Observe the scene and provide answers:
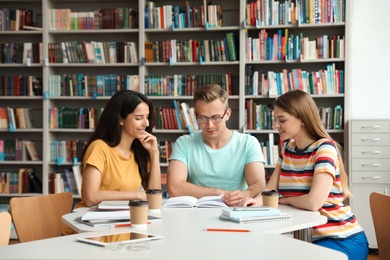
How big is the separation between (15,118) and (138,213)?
414 centimetres

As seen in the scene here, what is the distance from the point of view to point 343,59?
17.2 ft

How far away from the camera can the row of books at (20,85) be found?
19.0ft

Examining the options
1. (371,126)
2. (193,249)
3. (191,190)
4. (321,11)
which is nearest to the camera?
(193,249)

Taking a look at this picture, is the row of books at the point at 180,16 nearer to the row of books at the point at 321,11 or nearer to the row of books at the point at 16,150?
the row of books at the point at 321,11

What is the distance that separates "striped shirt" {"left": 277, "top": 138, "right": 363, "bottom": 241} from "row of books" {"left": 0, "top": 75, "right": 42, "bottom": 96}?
3.67 metres

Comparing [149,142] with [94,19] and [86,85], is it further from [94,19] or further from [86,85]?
[94,19]

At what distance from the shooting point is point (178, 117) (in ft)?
18.2

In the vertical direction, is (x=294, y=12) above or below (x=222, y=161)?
above

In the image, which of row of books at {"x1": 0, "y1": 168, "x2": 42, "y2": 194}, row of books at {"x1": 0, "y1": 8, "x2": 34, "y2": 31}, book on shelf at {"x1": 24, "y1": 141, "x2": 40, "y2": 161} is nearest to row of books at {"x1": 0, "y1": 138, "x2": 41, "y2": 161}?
book on shelf at {"x1": 24, "y1": 141, "x2": 40, "y2": 161}

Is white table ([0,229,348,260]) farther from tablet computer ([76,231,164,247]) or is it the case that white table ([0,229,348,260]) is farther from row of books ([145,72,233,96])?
row of books ([145,72,233,96])

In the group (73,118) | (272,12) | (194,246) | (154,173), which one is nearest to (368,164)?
(272,12)

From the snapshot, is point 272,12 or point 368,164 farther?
point 272,12

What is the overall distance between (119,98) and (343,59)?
108 inches

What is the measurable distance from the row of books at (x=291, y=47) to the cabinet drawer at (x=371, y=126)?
654 mm
